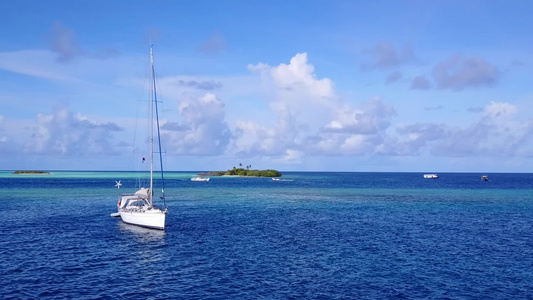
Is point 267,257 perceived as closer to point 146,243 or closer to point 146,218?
point 146,243

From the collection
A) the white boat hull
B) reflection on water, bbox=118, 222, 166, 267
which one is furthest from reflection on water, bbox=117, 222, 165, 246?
the white boat hull

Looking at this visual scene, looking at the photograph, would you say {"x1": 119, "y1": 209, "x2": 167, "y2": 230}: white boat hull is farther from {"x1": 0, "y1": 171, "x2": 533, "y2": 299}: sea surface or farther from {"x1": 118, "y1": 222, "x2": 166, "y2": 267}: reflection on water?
{"x1": 0, "y1": 171, "x2": 533, "y2": 299}: sea surface

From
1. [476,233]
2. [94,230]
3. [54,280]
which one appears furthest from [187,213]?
[476,233]

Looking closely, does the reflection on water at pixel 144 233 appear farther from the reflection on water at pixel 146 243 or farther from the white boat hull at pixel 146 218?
the white boat hull at pixel 146 218

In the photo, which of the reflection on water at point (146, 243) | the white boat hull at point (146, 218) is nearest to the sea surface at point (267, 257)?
the reflection on water at point (146, 243)

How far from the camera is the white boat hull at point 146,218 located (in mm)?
55656

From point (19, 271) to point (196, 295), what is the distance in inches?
673

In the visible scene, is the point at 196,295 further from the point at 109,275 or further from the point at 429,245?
the point at 429,245

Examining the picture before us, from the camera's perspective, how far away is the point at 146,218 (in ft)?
188

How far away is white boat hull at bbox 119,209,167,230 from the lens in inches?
2191

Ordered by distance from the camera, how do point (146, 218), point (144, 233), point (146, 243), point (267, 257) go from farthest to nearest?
point (146, 218)
point (144, 233)
point (146, 243)
point (267, 257)

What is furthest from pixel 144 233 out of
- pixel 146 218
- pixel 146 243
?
pixel 146 243

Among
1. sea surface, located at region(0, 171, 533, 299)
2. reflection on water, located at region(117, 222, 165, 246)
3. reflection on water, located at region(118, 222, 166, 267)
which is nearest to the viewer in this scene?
sea surface, located at region(0, 171, 533, 299)

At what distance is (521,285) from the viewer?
107 feet
